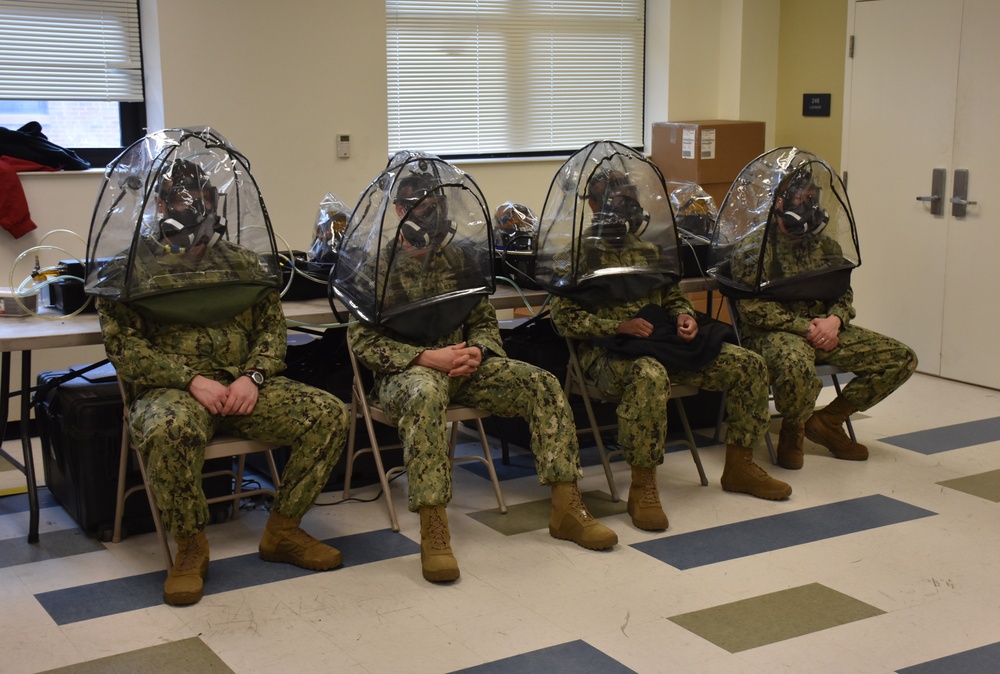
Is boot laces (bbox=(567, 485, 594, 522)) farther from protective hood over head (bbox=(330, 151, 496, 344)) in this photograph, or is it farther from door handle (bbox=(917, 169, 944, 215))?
door handle (bbox=(917, 169, 944, 215))

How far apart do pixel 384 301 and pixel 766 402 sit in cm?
Answer: 148

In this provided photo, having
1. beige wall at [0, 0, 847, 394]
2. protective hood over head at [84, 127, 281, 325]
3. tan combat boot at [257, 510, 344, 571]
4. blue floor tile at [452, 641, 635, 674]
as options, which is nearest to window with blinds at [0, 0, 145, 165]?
beige wall at [0, 0, 847, 394]

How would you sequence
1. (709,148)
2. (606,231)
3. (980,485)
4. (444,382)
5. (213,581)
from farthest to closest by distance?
(709,148)
(980,485)
(606,231)
(444,382)
(213,581)

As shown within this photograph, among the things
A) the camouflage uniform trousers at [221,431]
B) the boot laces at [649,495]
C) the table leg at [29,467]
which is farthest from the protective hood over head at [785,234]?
the table leg at [29,467]

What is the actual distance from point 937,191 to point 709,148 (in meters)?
1.35

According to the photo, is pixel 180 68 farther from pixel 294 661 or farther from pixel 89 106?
pixel 294 661

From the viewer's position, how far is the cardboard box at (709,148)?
6605 mm

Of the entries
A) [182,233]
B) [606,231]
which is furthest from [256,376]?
[606,231]

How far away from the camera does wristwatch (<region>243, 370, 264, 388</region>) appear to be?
134 inches

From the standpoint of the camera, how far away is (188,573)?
319cm

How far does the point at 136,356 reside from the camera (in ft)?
10.8

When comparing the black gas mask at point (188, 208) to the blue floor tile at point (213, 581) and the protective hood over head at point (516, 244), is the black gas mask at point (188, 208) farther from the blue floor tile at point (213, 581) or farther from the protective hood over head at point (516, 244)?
the protective hood over head at point (516, 244)

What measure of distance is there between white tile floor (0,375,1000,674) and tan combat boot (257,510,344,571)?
3.4 inches

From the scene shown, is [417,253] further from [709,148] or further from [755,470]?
[709,148]
